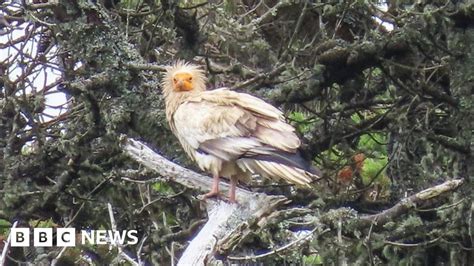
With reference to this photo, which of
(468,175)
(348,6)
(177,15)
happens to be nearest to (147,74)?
(177,15)

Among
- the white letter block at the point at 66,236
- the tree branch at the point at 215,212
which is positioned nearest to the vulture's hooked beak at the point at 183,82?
the tree branch at the point at 215,212

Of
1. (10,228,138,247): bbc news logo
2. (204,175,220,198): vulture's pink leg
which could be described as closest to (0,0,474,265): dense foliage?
(10,228,138,247): bbc news logo

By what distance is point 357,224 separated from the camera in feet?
16.8

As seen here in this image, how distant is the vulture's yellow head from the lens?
5.60 metres

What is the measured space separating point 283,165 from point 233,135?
0.51m

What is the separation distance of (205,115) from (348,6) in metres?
1.34

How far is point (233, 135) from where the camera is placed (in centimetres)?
503

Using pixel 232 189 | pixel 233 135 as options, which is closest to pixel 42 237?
pixel 233 135

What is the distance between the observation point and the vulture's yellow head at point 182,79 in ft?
18.4

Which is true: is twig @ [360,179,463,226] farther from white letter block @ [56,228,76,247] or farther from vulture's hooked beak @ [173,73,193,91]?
white letter block @ [56,228,76,247]

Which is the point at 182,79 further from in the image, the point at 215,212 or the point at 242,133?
the point at 215,212

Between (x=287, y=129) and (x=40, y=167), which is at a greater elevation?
(x=287, y=129)

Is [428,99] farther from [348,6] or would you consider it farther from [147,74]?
[147,74]

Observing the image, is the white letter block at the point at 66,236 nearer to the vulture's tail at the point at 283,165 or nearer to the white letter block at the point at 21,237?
the white letter block at the point at 21,237
